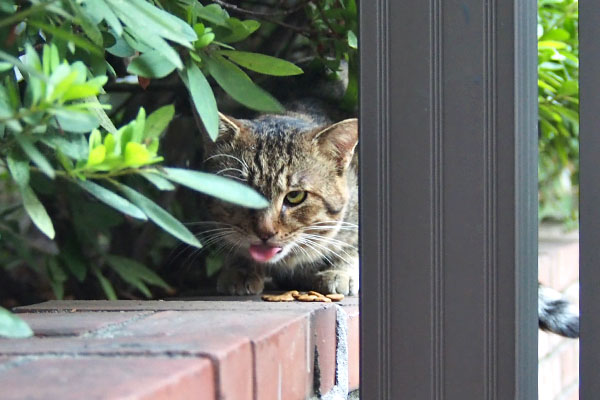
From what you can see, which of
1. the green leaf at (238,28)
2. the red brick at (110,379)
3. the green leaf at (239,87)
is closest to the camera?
the red brick at (110,379)

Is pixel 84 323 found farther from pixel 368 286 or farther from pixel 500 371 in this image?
pixel 500 371

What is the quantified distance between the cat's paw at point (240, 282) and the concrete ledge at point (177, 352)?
14.0 inches

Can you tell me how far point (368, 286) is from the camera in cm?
Answer: 109

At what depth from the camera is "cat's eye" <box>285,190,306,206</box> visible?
1.94 meters

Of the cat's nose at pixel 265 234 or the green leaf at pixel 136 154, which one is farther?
the cat's nose at pixel 265 234

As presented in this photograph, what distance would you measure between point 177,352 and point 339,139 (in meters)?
1.15

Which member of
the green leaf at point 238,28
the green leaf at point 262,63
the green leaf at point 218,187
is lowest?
the green leaf at point 218,187

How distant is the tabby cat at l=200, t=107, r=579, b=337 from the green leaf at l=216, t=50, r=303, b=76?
0.56 m

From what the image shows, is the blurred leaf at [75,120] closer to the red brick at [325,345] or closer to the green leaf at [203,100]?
the green leaf at [203,100]

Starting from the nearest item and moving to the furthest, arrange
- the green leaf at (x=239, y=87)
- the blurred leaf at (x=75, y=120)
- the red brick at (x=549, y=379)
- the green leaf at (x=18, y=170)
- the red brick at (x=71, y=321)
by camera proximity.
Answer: the blurred leaf at (x=75, y=120)
the green leaf at (x=18, y=170)
the red brick at (x=71, y=321)
the green leaf at (x=239, y=87)
the red brick at (x=549, y=379)

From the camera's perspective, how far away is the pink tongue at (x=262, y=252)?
189 centimetres

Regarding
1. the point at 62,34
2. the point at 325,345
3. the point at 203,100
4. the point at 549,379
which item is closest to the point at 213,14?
A: the point at 203,100

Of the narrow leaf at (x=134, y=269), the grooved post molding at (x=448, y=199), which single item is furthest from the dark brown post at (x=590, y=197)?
the narrow leaf at (x=134, y=269)

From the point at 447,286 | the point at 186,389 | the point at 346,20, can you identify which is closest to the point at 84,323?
the point at 186,389
